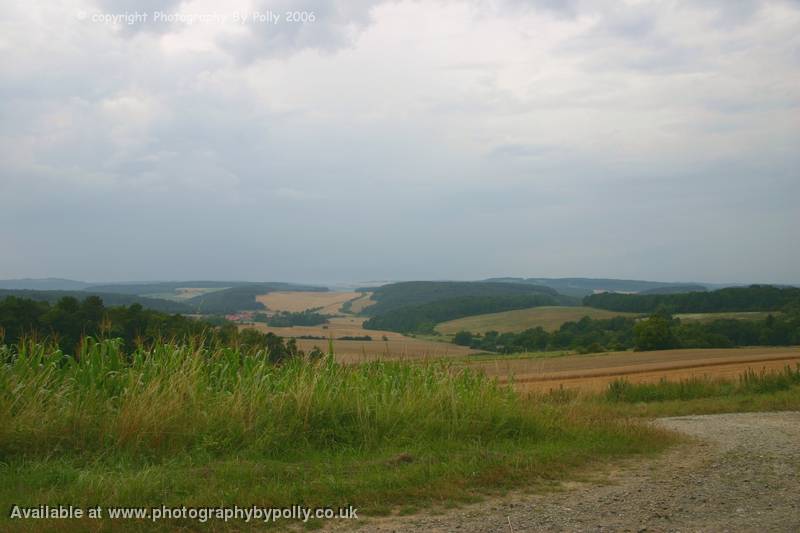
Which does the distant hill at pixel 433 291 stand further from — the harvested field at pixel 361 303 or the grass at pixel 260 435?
the grass at pixel 260 435

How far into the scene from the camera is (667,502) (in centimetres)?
583

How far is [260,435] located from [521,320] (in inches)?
2271

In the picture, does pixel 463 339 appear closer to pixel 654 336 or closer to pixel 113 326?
pixel 654 336

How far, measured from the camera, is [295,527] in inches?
205

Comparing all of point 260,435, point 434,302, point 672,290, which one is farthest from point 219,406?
point 672,290

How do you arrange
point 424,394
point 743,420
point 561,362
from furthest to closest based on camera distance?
point 561,362 < point 743,420 < point 424,394

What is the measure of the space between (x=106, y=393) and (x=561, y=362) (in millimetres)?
31506

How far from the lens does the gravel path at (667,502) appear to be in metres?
5.18

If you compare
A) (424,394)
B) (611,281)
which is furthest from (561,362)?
(611,281)

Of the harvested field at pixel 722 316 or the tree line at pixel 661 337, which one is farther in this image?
the harvested field at pixel 722 316

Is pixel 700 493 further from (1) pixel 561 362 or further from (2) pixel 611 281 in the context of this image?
(2) pixel 611 281

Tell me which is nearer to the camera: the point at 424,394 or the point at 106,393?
the point at 106,393

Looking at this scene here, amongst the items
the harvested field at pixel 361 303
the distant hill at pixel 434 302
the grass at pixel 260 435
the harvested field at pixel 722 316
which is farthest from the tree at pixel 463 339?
the grass at pixel 260 435

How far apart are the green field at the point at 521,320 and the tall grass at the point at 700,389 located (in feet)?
124
